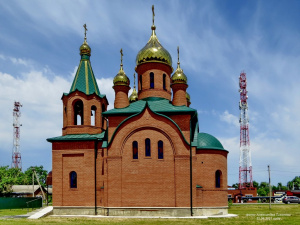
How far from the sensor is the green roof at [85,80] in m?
25.3

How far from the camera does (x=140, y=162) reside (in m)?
21.7

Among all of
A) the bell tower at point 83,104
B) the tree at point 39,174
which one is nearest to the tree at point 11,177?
the tree at point 39,174

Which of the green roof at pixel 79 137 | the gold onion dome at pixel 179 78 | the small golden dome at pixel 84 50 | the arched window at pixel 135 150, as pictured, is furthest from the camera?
the small golden dome at pixel 84 50

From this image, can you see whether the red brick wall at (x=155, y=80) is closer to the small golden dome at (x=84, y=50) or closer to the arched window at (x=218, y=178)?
the small golden dome at (x=84, y=50)

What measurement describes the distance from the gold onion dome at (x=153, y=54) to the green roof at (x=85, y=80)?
11.6 ft

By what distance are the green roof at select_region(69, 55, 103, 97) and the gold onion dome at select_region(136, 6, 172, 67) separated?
353 centimetres

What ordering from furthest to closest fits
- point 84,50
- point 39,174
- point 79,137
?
point 39,174 < point 84,50 < point 79,137

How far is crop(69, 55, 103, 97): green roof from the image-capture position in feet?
82.9

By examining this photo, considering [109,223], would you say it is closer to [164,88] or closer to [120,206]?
[120,206]

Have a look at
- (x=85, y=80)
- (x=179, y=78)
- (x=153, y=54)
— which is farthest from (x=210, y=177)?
(x=85, y=80)

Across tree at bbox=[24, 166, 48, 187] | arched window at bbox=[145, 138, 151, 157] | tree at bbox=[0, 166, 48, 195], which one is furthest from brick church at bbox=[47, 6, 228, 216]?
tree at bbox=[24, 166, 48, 187]

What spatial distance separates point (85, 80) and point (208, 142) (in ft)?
32.3

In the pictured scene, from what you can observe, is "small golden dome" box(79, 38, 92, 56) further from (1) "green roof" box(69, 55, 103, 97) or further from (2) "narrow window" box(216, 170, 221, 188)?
(2) "narrow window" box(216, 170, 221, 188)

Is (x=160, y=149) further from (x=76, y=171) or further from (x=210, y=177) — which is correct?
(x=76, y=171)
